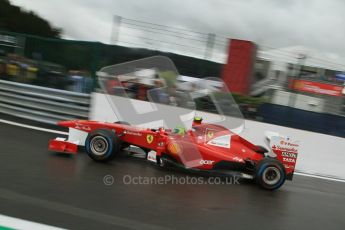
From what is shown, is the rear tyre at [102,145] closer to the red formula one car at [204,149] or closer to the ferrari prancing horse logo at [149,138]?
the red formula one car at [204,149]

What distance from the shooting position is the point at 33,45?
408 inches

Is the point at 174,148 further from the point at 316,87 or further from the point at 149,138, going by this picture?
the point at 316,87

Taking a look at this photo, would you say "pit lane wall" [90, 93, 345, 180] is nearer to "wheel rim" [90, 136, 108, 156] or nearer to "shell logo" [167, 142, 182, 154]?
"shell logo" [167, 142, 182, 154]

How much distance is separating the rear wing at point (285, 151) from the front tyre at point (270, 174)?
0.74 feet

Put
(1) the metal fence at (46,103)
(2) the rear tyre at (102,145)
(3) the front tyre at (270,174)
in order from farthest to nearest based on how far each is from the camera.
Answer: (1) the metal fence at (46,103)
(2) the rear tyre at (102,145)
(3) the front tyre at (270,174)

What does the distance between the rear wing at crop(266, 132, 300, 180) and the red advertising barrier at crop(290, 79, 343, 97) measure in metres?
2.44

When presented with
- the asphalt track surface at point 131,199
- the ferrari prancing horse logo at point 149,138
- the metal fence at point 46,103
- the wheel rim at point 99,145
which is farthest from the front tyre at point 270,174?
the metal fence at point 46,103

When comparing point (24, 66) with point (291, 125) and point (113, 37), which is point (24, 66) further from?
point (291, 125)

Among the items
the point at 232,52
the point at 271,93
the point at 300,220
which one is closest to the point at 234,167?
the point at 300,220

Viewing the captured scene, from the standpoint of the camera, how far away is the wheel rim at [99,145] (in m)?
7.05

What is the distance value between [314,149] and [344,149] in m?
0.58

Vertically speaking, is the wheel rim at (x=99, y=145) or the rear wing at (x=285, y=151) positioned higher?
the rear wing at (x=285, y=151)

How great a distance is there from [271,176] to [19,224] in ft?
13.6

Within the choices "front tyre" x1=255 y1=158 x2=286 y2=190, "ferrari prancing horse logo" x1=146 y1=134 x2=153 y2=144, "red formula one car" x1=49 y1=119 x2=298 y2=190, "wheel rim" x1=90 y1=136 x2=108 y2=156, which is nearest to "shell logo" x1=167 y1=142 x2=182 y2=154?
"red formula one car" x1=49 y1=119 x2=298 y2=190
